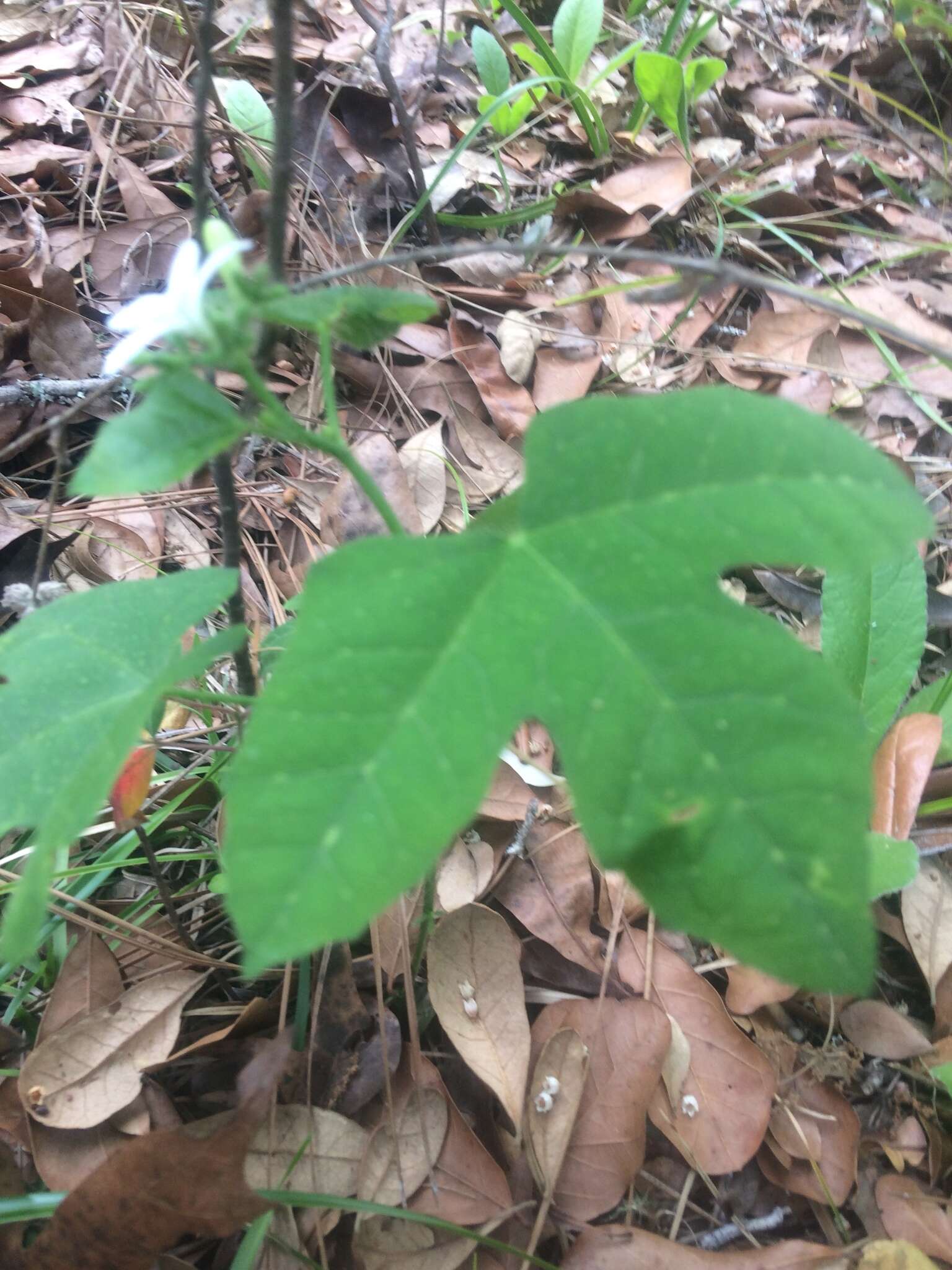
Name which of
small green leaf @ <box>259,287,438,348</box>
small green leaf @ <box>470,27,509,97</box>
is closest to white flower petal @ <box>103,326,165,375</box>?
small green leaf @ <box>259,287,438,348</box>

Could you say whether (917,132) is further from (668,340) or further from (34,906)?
(34,906)

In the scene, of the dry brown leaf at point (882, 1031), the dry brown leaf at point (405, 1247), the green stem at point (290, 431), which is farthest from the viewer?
the dry brown leaf at point (882, 1031)

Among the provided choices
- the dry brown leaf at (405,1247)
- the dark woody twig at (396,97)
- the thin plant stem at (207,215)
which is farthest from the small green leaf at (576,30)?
the dry brown leaf at (405,1247)

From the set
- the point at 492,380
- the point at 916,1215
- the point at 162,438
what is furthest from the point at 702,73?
the point at 916,1215

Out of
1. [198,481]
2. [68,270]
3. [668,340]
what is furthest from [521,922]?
[68,270]

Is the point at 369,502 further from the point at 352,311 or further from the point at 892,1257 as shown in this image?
the point at 892,1257

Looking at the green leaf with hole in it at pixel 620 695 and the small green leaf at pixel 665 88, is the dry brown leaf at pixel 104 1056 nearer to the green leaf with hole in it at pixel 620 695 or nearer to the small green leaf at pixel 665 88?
the green leaf with hole in it at pixel 620 695
